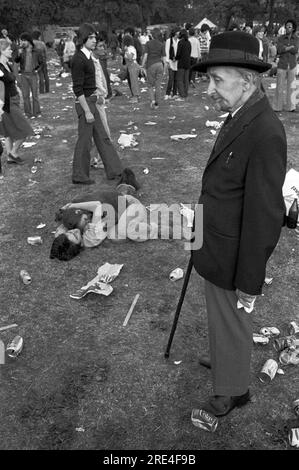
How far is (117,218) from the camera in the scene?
5191mm

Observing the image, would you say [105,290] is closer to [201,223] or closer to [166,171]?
[201,223]

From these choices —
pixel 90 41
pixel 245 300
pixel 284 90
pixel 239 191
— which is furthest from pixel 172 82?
pixel 245 300

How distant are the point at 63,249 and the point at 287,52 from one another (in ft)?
25.2

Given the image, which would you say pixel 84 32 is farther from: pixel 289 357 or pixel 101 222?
pixel 289 357

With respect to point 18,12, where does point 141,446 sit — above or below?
below

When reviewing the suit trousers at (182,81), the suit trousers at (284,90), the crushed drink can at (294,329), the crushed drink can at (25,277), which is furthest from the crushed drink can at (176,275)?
the suit trousers at (182,81)

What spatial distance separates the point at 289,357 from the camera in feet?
10.7

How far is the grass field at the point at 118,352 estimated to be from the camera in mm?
2793

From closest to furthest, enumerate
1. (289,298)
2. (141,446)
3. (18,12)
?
(141,446), (289,298), (18,12)

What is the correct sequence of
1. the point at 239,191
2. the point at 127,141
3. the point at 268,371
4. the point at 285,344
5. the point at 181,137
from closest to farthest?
the point at 239,191
the point at 268,371
the point at 285,344
the point at 127,141
the point at 181,137

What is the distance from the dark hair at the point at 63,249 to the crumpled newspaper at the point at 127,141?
423cm

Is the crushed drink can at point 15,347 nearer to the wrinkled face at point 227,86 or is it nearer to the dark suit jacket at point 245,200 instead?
the dark suit jacket at point 245,200

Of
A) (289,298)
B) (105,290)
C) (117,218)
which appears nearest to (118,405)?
(105,290)
